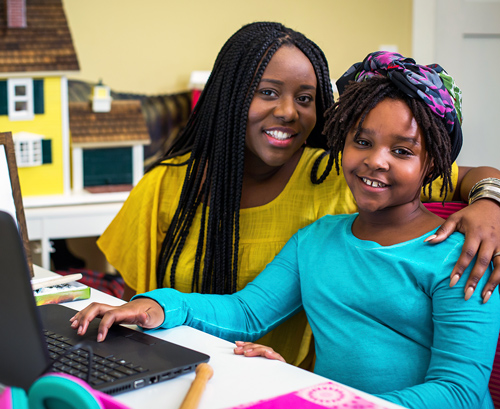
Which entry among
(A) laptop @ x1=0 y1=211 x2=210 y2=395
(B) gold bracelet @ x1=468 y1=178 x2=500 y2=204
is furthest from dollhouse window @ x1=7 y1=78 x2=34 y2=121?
(B) gold bracelet @ x1=468 y1=178 x2=500 y2=204

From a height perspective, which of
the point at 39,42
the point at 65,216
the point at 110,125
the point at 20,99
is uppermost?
the point at 39,42

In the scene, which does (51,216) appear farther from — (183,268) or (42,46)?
(183,268)

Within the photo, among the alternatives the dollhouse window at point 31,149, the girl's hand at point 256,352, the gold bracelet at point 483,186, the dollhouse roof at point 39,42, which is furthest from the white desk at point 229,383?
the dollhouse roof at point 39,42

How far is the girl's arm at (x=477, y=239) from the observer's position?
2.97 ft

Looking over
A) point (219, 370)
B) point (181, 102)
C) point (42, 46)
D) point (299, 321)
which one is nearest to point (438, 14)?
point (181, 102)

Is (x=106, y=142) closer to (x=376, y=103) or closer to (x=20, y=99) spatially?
(x=20, y=99)

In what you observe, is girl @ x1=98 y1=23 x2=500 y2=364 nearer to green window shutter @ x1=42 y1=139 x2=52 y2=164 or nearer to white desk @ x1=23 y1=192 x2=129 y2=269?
white desk @ x1=23 y1=192 x2=129 y2=269

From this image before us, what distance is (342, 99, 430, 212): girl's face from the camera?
0.99 metres

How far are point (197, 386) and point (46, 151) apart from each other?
6.35 feet

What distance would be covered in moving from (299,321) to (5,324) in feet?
2.54

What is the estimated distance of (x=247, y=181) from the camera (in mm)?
1412

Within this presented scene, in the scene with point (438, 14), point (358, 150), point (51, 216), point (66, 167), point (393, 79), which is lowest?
point (51, 216)

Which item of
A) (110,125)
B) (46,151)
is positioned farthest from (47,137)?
(110,125)

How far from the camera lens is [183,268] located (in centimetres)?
136
